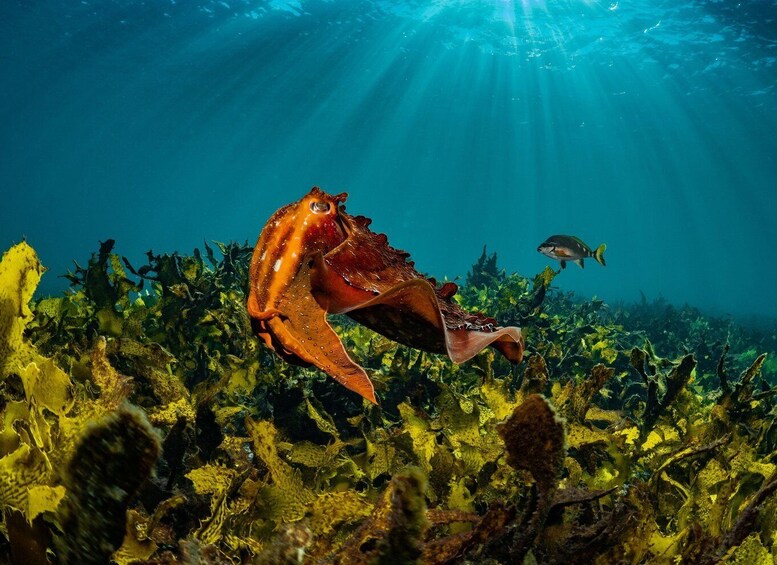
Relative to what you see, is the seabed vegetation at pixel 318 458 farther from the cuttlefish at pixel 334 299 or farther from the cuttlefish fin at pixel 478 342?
the cuttlefish at pixel 334 299

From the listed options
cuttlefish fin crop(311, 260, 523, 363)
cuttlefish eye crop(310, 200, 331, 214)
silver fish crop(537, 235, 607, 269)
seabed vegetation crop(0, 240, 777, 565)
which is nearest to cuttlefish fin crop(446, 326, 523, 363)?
cuttlefish fin crop(311, 260, 523, 363)

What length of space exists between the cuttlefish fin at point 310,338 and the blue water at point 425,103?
213 inches

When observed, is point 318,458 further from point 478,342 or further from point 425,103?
point 425,103

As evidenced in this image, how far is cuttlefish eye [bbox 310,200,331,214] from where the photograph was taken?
1500 mm

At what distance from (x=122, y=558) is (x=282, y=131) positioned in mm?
65870

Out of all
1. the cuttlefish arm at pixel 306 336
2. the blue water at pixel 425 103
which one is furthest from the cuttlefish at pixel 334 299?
the blue water at pixel 425 103

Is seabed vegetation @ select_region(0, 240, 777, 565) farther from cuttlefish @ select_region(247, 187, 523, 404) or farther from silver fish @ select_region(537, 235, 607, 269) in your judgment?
silver fish @ select_region(537, 235, 607, 269)

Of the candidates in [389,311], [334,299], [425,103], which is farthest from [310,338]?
[425,103]

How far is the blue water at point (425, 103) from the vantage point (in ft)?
108

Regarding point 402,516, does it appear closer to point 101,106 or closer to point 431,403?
point 431,403

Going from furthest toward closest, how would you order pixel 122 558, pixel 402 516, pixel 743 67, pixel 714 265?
pixel 714 265, pixel 743 67, pixel 122 558, pixel 402 516

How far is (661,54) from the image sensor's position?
109 feet

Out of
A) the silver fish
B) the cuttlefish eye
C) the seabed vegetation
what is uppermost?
the cuttlefish eye

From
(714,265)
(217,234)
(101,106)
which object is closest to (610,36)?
(101,106)
